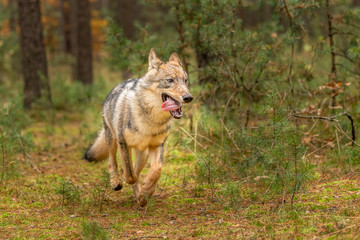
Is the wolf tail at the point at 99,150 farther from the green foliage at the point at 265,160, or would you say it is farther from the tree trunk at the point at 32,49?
the tree trunk at the point at 32,49

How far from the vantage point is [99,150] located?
705 cm

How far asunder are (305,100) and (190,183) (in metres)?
3.10

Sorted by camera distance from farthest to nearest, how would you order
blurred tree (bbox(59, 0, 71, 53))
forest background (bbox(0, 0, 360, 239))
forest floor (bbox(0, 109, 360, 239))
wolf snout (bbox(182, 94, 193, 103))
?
blurred tree (bbox(59, 0, 71, 53)) → wolf snout (bbox(182, 94, 193, 103)) → forest background (bbox(0, 0, 360, 239)) → forest floor (bbox(0, 109, 360, 239))

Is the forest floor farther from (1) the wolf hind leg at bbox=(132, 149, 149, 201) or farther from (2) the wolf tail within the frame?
(2) the wolf tail

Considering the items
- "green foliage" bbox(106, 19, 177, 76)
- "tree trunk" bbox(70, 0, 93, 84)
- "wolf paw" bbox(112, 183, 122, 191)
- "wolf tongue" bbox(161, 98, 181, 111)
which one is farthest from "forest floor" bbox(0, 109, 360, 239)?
"tree trunk" bbox(70, 0, 93, 84)

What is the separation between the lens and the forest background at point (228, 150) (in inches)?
189

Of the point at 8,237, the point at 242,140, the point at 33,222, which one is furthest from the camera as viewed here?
the point at 242,140

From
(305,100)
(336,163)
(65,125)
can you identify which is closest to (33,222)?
(336,163)

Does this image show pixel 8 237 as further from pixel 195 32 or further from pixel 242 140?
pixel 195 32

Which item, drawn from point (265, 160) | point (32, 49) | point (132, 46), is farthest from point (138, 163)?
point (32, 49)

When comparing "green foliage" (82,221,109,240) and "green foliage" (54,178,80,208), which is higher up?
"green foliage" (82,221,109,240)

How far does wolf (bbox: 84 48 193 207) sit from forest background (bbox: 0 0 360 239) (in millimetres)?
367

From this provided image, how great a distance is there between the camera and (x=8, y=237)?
4.58 meters

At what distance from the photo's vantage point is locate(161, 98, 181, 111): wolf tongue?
5.16m
